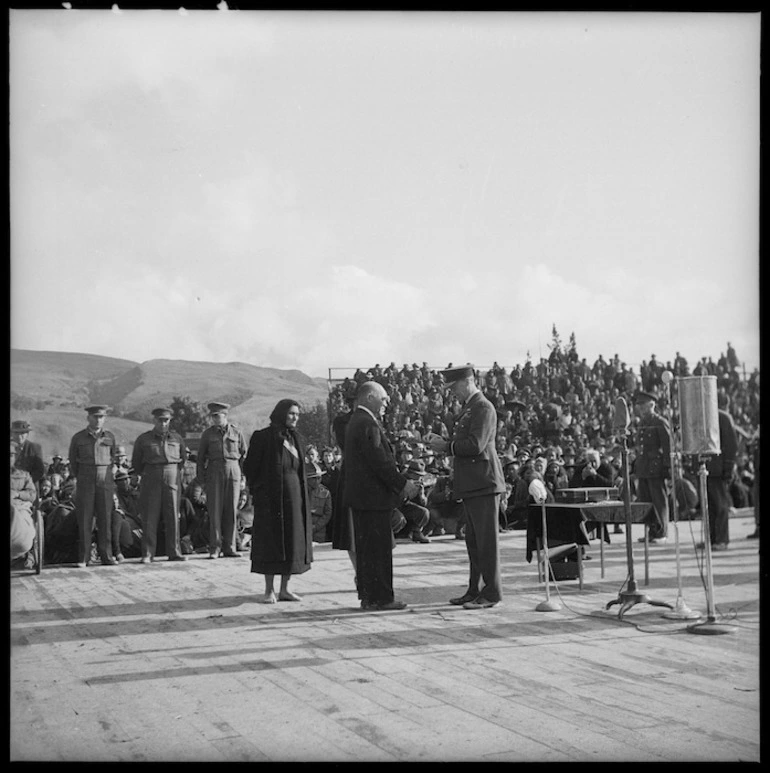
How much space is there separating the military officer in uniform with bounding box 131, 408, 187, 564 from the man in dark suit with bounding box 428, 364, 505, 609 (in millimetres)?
4477

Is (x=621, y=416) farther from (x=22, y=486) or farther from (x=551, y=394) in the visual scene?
(x=22, y=486)

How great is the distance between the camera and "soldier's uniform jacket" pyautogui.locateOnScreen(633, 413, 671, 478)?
10.2 m

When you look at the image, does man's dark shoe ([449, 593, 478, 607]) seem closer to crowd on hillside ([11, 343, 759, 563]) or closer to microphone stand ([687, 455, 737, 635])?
crowd on hillside ([11, 343, 759, 563])

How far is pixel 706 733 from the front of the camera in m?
4.36

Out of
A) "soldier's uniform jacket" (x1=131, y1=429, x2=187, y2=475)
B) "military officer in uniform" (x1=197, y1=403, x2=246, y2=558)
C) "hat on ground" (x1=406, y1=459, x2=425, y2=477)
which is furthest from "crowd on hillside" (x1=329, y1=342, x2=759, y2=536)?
"soldier's uniform jacket" (x1=131, y1=429, x2=187, y2=475)

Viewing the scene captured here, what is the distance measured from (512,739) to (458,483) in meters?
3.42

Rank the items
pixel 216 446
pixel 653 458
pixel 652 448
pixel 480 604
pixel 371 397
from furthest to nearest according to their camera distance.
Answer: pixel 216 446 < pixel 653 458 < pixel 652 448 < pixel 371 397 < pixel 480 604

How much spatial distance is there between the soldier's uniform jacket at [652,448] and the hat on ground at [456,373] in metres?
3.15

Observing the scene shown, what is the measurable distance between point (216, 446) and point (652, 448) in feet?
15.8

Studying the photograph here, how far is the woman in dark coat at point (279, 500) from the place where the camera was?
7.99 m

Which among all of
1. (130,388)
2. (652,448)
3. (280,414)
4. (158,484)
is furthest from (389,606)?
(158,484)

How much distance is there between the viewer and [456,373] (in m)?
7.76

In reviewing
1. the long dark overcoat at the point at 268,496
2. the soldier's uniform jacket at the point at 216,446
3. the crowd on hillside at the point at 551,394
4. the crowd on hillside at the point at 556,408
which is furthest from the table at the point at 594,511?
the soldier's uniform jacket at the point at 216,446

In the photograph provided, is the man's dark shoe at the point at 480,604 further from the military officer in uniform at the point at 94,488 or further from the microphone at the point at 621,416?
the military officer in uniform at the point at 94,488
